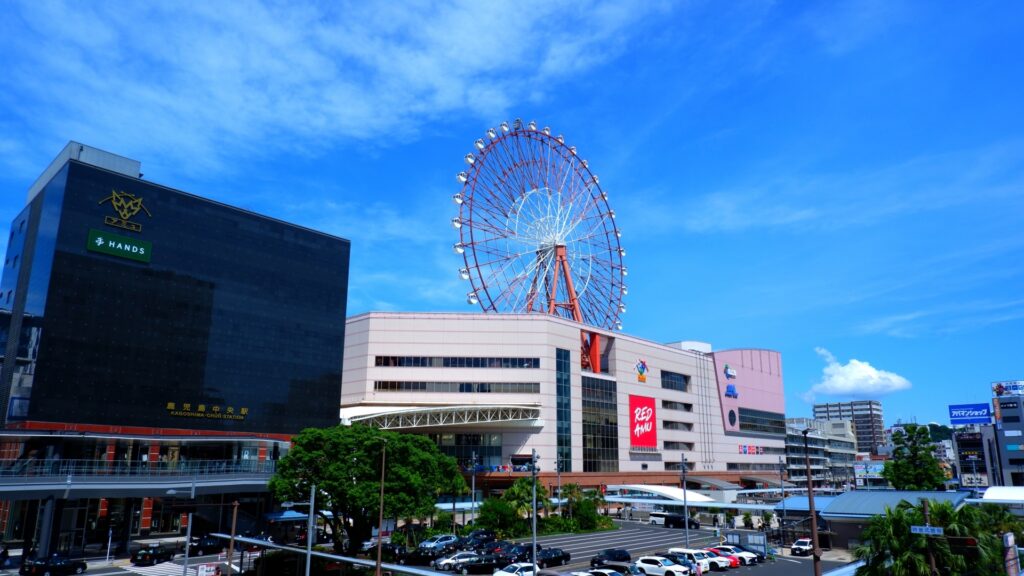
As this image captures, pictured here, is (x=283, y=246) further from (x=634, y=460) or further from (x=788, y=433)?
(x=788, y=433)

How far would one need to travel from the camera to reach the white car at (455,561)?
173 ft

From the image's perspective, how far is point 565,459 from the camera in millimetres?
101875

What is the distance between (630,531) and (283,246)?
54.6 meters

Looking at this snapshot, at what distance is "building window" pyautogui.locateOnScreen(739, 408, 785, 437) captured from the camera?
144 m

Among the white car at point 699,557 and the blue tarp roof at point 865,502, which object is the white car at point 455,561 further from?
the blue tarp roof at point 865,502

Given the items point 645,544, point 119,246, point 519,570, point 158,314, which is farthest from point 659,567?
point 119,246

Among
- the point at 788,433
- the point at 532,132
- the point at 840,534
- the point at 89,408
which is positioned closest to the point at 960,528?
the point at 840,534

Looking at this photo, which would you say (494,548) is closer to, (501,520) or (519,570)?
(519,570)

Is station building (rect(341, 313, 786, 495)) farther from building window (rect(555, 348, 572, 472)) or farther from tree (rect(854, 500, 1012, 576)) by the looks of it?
tree (rect(854, 500, 1012, 576))

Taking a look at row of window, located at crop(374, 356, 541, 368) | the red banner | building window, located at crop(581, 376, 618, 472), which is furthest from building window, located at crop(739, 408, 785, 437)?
Answer: row of window, located at crop(374, 356, 541, 368)

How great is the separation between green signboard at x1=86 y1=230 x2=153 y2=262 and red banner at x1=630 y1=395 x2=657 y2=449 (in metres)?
76.3

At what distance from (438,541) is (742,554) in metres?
26.4

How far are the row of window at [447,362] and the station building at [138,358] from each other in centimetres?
1464

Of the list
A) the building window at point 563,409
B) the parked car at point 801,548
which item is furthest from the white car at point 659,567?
the building window at point 563,409
